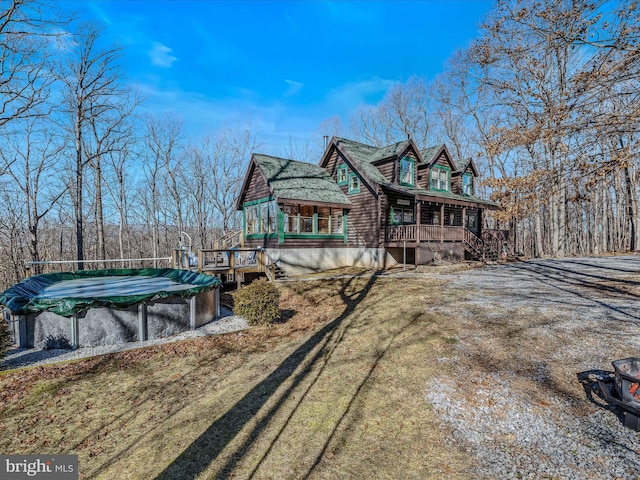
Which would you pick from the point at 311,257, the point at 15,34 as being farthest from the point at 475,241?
the point at 15,34

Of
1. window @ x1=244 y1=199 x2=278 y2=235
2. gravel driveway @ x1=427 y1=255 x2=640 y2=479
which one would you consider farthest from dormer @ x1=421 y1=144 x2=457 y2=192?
gravel driveway @ x1=427 y1=255 x2=640 y2=479

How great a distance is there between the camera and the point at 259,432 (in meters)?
4.68

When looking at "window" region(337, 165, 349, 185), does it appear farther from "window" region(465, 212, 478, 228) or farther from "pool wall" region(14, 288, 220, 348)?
"pool wall" region(14, 288, 220, 348)

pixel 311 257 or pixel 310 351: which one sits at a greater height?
pixel 311 257

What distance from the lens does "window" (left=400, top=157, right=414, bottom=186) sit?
68.8ft

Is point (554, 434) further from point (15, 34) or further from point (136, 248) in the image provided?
point (136, 248)

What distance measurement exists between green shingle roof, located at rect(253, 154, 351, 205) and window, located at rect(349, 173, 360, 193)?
68 cm

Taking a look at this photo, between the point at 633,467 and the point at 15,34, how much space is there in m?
17.0

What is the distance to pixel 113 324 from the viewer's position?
877 cm

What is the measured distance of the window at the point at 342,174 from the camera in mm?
21672

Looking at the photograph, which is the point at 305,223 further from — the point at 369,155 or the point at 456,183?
the point at 456,183

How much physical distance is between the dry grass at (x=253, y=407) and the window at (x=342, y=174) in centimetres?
1392

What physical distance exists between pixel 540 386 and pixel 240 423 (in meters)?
4.64

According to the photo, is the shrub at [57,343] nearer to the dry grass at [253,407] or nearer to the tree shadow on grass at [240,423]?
the dry grass at [253,407]
